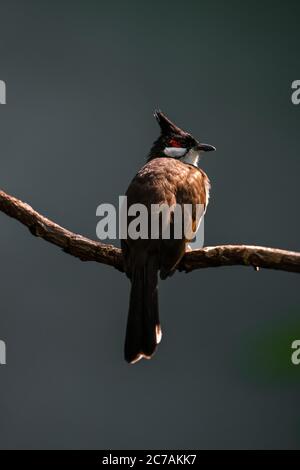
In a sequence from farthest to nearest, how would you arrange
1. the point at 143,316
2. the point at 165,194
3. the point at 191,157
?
1. the point at 191,157
2. the point at 165,194
3. the point at 143,316

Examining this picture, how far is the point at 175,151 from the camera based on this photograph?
365 cm

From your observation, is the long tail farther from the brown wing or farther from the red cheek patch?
the red cheek patch

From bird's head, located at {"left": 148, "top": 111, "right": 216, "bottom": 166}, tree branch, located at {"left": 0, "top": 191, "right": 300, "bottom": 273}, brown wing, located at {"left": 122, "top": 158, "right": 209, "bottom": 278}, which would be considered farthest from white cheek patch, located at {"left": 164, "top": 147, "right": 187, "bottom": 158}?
tree branch, located at {"left": 0, "top": 191, "right": 300, "bottom": 273}

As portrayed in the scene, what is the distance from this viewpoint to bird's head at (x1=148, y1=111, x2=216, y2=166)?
143 inches

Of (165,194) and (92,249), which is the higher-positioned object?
(165,194)

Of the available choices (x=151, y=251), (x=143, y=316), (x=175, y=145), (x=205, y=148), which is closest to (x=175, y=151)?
(x=175, y=145)

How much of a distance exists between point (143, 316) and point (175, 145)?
49.8 inches

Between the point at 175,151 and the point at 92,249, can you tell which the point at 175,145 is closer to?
the point at 175,151

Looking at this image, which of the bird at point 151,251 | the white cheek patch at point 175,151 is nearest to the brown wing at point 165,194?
the bird at point 151,251

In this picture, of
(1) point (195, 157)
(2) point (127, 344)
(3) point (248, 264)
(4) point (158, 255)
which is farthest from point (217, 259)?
(1) point (195, 157)

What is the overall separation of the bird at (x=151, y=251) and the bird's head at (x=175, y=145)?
445mm

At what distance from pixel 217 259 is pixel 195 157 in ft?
4.29

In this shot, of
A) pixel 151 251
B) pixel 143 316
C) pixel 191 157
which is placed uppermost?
pixel 191 157

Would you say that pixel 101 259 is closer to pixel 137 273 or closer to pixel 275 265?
pixel 137 273
